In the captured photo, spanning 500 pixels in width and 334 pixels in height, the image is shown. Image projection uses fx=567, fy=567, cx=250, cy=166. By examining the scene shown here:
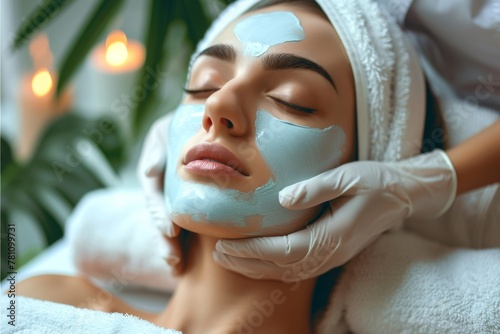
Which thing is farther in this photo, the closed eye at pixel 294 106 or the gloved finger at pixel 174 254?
the gloved finger at pixel 174 254

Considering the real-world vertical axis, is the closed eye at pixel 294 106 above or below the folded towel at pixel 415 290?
above

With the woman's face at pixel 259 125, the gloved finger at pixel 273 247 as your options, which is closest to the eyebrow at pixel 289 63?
the woman's face at pixel 259 125

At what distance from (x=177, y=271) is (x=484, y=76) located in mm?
685

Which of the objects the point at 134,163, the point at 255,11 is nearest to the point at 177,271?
the point at 255,11

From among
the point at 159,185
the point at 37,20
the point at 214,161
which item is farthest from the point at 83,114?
the point at 214,161

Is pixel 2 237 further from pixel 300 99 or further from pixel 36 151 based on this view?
pixel 300 99

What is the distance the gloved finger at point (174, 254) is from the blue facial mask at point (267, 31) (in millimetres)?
350

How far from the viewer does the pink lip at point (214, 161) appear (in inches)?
33.0

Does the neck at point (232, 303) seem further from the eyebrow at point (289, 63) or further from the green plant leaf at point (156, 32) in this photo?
the green plant leaf at point (156, 32)

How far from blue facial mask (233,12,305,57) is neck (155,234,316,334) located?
318 millimetres

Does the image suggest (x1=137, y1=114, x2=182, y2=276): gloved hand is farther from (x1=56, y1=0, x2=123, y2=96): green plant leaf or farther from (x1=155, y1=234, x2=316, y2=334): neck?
(x1=56, y1=0, x2=123, y2=96): green plant leaf

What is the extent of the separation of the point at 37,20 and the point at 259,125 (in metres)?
0.67

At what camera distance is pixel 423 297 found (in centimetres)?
91

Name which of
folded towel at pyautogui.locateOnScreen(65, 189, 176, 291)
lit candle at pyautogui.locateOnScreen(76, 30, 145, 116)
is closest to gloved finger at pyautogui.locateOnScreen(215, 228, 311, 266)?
folded towel at pyautogui.locateOnScreen(65, 189, 176, 291)
